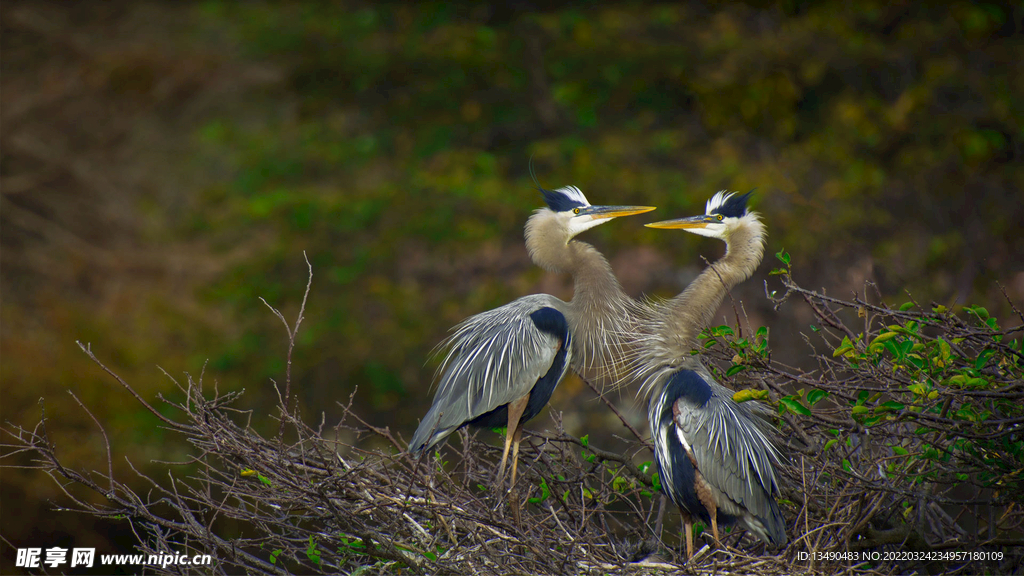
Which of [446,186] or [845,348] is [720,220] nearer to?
[845,348]

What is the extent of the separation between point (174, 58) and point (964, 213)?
10.9 meters

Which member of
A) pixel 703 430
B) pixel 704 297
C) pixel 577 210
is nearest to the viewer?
pixel 703 430

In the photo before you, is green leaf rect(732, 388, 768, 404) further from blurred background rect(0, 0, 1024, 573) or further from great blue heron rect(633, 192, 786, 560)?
blurred background rect(0, 0, 1024, 573)

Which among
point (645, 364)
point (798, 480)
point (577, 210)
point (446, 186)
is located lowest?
point (798, 480)

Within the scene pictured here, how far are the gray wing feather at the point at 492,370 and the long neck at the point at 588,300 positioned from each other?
12 cm

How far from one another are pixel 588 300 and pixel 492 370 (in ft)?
1.94

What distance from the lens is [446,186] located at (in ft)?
31.0

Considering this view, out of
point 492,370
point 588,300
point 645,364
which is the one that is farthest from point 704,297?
point 492,370

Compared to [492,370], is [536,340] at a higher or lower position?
higher

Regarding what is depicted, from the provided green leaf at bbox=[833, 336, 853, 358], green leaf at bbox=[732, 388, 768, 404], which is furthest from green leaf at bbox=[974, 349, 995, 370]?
green leaf at bbox=[732, 388, 768, 404]

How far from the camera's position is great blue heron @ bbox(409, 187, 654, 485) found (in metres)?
3.71

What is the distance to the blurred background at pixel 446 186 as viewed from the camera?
323 inches

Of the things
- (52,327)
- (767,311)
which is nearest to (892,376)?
(767,311)

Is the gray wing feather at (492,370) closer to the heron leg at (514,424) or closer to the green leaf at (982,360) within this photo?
the heron leg at (514,424)
